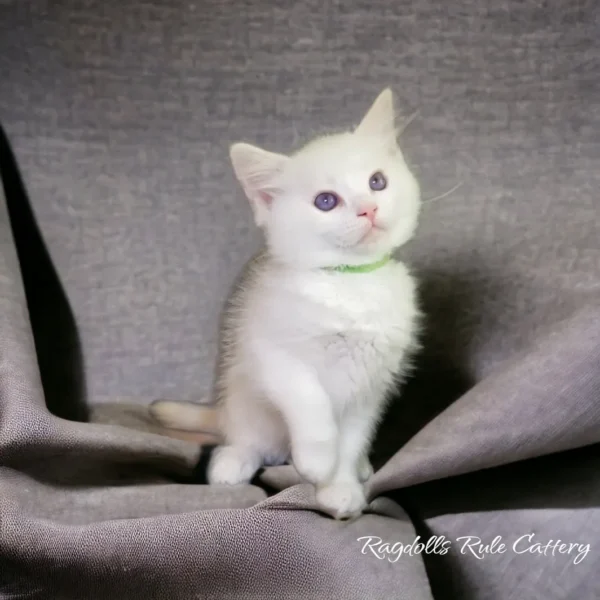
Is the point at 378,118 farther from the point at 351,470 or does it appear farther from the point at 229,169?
the point at 351,470

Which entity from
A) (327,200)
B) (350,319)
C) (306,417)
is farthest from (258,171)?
(306,417)

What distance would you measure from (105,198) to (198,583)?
0.75 metres

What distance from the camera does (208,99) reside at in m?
1.21

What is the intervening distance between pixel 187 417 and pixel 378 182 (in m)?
0.56

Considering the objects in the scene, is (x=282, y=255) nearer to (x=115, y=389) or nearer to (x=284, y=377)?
(x=284, y=377)

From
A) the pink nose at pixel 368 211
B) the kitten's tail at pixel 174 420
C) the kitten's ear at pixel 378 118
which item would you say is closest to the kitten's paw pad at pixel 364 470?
the kitten's tail at pixel 174 420

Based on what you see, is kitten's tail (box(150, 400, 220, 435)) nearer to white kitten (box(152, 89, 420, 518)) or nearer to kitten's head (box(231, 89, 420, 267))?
white kitten (box(152, 89, 420, 518))

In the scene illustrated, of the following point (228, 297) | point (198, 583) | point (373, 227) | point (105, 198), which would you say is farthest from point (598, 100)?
point (198, 583)

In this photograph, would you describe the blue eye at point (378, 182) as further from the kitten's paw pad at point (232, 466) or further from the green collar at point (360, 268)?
the kitten's paw pad at point (232, 466)

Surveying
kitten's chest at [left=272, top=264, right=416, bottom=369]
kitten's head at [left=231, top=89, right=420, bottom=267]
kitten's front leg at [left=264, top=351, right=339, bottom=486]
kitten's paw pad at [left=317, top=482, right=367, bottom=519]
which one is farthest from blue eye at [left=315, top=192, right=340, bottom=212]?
kitten's paw pad at [left=317, top=482, right=367, bottom=519]

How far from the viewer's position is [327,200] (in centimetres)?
87

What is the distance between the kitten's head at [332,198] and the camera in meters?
0.86

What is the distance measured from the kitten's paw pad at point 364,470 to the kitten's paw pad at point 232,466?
6.3 inches

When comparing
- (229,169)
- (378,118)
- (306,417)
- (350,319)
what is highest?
(378,118)
